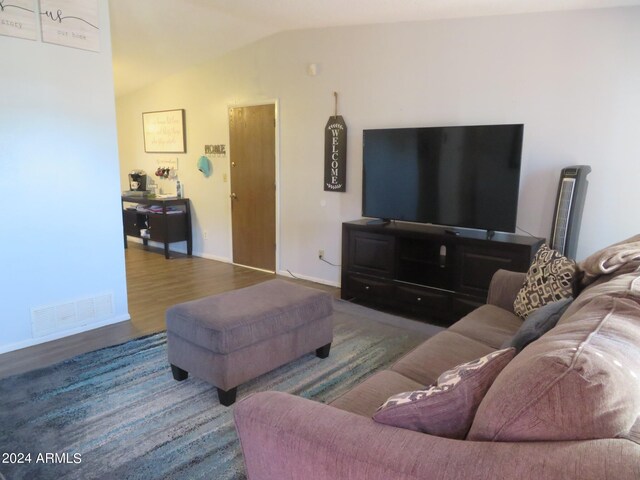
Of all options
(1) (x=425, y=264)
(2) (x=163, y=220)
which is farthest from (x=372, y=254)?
(2) (x=163, y=220)

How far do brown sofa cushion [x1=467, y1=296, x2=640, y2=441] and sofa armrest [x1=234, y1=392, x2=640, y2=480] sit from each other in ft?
0.10

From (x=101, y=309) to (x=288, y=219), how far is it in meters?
2.23

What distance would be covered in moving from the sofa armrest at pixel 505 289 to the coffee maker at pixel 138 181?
562 centimetres

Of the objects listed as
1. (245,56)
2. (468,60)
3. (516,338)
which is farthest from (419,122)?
(516,338)

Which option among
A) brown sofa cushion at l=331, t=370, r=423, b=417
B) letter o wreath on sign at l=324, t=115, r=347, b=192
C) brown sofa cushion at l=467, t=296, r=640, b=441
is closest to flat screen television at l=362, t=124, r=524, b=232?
letter o wreath on sign at l=324, t=115, r=347, b=192

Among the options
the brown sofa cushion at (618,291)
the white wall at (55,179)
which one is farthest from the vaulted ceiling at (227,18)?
the brown sofa cushion at (618,291)

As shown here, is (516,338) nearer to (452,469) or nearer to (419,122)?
(452,469)

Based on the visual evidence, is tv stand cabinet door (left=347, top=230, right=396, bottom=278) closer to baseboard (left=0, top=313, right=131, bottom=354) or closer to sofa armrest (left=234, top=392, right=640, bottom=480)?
baseboard (left=0, top=313, right=131, bottom=354)

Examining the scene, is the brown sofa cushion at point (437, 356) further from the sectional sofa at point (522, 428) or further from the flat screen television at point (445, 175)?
the flat screen television at point (445, 175)

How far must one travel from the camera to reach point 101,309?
357 centimetres

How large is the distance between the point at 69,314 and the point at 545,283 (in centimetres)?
328

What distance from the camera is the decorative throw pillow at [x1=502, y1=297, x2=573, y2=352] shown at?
1.46 meters

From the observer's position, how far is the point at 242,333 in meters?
2.42

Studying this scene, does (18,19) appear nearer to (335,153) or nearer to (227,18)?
(227,18)
